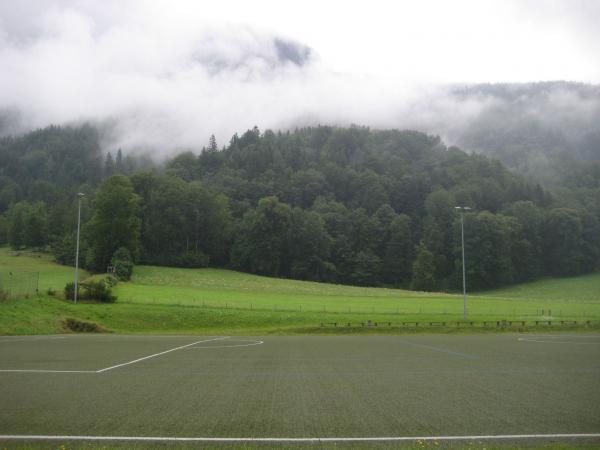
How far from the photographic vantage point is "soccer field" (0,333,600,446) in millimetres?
9758

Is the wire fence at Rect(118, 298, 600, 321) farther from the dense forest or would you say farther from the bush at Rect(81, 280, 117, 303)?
the dense forest

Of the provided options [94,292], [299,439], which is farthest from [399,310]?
[299,439]

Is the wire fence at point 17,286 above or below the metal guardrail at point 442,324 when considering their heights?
above

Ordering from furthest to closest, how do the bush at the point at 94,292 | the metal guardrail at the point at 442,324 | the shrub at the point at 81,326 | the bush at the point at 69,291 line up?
the bush at the point at 94,292
the bush at the point at 69,291
the metal guardrail at the point at 442,324
the shrub at the point at 81,326

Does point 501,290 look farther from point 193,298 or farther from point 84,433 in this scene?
point 84,433

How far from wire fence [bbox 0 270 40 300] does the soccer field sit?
68.6 feet

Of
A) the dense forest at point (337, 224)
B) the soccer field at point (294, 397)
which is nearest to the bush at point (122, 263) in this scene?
the dense forest at point (337, 224)

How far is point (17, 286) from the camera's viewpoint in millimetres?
43094

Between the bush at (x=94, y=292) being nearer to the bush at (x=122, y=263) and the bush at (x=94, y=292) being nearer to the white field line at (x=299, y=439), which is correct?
the bush at (x=122, y=263)

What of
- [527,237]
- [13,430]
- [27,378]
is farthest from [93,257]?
[527,237]

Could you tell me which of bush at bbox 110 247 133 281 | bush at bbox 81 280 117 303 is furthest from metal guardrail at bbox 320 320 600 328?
bush at bbox 110 247 133 281

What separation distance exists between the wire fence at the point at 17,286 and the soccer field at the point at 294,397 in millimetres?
20922

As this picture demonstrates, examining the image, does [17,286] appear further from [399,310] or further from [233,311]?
[399,310]

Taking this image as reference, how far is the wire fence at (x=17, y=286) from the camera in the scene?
40094 millimetres
